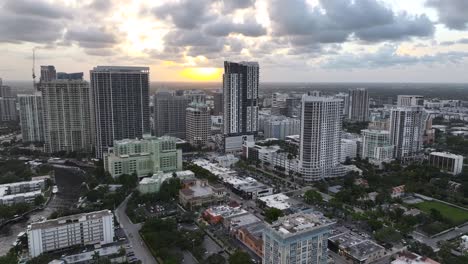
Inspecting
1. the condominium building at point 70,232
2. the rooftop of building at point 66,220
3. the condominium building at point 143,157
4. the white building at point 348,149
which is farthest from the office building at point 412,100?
the rooftop of building at point 66,220

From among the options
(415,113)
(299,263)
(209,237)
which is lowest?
(209,237)

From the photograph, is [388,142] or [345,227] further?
[388,142]

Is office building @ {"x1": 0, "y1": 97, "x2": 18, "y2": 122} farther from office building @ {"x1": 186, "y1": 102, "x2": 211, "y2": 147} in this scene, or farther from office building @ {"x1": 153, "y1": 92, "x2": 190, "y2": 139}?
office building @ {"x1": 186, "y1": 102, "x2": 211, "y2": 147}

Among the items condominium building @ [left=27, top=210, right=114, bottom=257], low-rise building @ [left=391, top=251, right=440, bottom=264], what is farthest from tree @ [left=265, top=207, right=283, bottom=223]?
condominium building @ [left=27, top=210, right=114, bottom=257]

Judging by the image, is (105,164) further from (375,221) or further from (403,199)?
(403,199)

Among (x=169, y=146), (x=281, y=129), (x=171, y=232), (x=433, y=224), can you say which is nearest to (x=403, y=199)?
(x=433, y=224)

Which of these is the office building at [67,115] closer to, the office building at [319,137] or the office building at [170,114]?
the office building at [170,114]

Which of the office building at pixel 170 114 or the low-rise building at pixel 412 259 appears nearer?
the low-rise building at pixel 412 259
